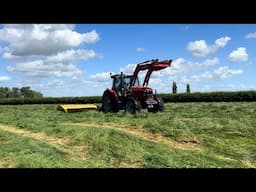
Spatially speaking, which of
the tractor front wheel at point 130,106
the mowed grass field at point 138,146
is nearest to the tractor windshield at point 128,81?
the tractor front wheel at point 130,106

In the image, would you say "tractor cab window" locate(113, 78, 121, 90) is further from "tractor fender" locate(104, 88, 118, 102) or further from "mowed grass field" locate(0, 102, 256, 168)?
"mowed grass field" locate(0, 102, 256, 168)

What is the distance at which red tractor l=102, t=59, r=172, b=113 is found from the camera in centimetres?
1772

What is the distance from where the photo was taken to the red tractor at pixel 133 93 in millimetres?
17719

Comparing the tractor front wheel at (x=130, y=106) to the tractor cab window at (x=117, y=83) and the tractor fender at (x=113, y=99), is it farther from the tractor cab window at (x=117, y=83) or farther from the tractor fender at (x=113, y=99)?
the tractor cab window at (x=117, y=83)

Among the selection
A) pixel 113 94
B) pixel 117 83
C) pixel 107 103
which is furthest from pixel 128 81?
pixel 107 103

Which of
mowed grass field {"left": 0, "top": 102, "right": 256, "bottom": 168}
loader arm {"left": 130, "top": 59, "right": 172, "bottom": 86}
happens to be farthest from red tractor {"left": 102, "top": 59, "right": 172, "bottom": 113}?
mowed grass field {"left": 0, "top": 102, "right": 256, "bottom": 168}

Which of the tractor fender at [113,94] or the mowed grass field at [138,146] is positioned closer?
the mowed grass field at [138,146]

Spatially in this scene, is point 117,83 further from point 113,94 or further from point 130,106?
point 130,106

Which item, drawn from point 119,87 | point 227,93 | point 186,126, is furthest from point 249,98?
point 186,126

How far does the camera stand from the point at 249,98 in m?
36.2
